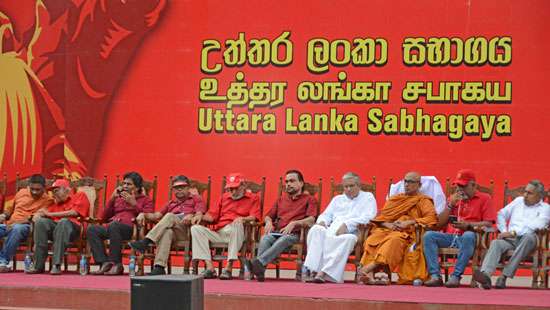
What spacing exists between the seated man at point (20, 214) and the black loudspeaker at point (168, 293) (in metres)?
4.79

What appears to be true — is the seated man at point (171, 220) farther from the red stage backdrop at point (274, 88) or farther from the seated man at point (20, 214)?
the red stage backdrop at point (274, 88)

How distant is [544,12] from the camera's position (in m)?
10.6

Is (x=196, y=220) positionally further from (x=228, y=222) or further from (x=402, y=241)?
(x=402, y=241)

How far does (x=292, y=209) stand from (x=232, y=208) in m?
0.53

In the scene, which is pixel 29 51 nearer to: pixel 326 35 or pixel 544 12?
pixel 326 35

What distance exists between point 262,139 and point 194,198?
5.54ft

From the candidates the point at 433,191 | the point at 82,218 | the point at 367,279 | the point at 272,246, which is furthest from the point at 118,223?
the point at 433,191

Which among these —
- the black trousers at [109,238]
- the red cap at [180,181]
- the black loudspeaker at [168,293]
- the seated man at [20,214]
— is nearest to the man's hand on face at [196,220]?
the red cap at [180,181]

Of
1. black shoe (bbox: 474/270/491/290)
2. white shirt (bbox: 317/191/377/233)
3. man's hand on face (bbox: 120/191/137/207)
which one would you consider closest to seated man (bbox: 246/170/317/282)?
white shirt (bbox: 317/191/377/233)

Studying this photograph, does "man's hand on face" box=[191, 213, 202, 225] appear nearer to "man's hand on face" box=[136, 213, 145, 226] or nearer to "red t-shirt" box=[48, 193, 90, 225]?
"man's hand on face" box=[136, 213, 145, 226]

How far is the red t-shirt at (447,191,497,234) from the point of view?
9.06 m

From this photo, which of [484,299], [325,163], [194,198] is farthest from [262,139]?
[484,299]

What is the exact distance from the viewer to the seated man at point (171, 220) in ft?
30.7

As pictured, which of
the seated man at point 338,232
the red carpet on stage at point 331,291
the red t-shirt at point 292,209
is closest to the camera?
the red carpet on stage at point 331,291
